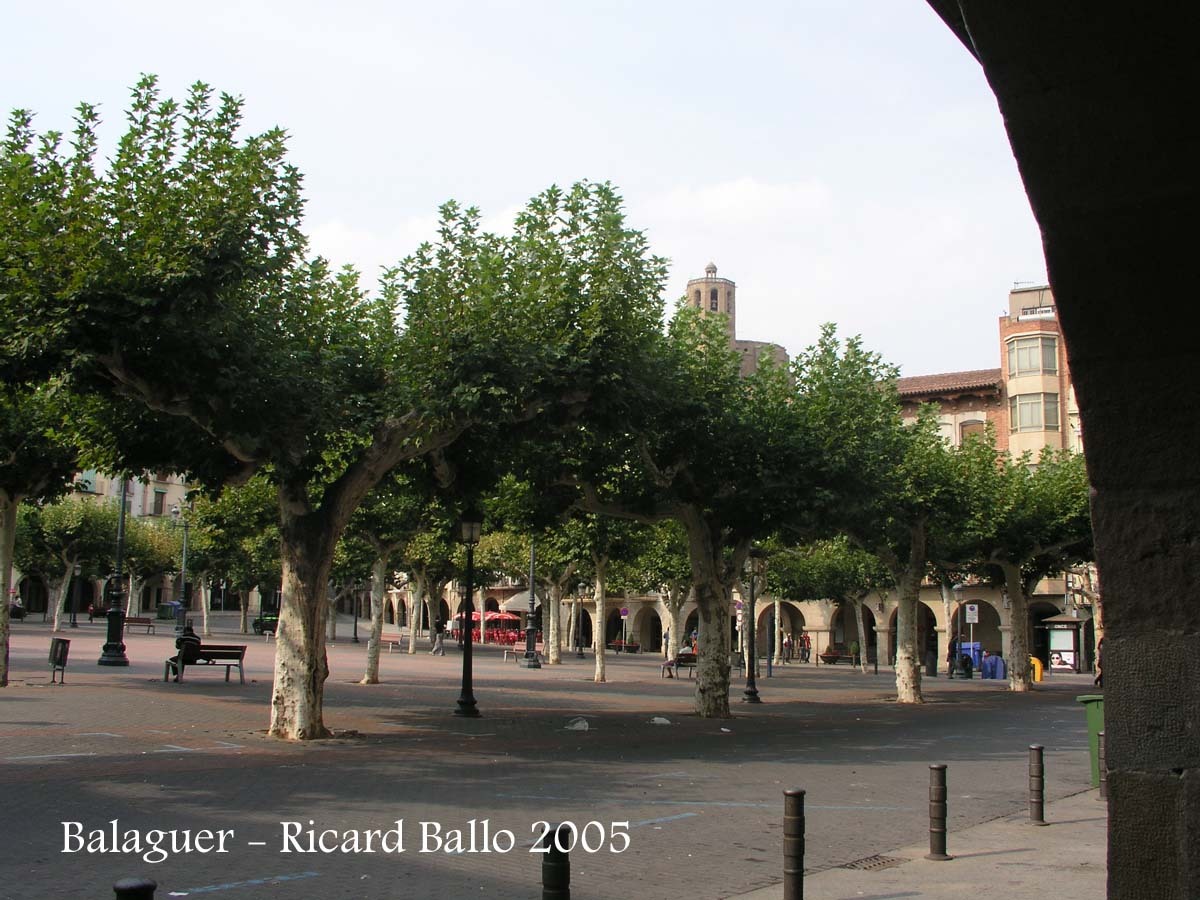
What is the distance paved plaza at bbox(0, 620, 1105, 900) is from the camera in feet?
26.3

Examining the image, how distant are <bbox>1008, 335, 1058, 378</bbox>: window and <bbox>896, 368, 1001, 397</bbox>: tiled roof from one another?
274cm

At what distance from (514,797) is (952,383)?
5217 cm

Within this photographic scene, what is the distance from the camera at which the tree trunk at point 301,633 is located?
15688 mm

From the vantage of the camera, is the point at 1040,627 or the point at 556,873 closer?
the point at 556,873

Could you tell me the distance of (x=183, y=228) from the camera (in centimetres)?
1331

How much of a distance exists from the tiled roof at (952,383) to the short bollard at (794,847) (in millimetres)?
51824

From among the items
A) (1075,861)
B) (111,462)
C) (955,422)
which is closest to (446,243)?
(111,462)

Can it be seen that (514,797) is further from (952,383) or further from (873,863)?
(952,383)

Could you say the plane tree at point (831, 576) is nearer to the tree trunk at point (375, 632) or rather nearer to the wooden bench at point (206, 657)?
the tree trunk at point (375, 632)

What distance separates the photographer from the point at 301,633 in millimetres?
15672

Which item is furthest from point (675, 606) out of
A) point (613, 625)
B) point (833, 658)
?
point (613, 625)

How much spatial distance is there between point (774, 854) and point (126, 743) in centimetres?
938

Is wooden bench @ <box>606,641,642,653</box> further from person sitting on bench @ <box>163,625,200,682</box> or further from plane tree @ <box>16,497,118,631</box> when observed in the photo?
person sitting on bench @ <box>163,625,200,682</box>

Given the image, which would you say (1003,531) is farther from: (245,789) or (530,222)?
(245,789)
